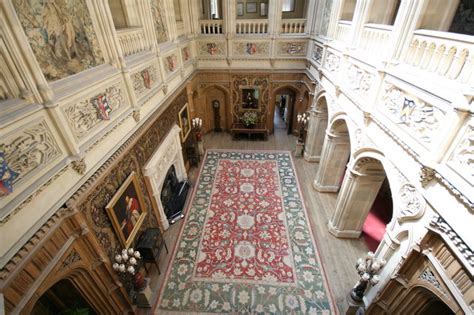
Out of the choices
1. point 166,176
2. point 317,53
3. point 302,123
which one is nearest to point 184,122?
point 166,176

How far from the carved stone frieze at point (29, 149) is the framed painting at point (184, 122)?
549 centimetres

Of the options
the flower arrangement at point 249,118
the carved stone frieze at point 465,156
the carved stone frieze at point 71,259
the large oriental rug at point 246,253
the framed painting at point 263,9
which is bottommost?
the large oriental rug at point 246,253

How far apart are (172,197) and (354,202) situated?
5441 millimetres

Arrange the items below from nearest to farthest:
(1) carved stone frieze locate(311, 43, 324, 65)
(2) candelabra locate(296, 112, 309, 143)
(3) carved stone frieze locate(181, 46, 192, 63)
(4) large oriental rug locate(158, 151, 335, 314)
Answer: (4) large oriental rug locate(158, 151, 335, 314) → (1) carved stone frieze locate(311, 43, 324, 65) → (3) carved stone frieze locate(181, 46, 192, 63) → (2) candelabra locate(296, 112, 309, 143)

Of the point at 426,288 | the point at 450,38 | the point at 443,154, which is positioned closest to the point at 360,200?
the point at 426,288

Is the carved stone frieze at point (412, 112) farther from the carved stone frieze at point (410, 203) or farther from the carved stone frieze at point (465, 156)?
the carved stone frieze at point (410, 203)

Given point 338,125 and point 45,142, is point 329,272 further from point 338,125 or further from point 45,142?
point 45,142

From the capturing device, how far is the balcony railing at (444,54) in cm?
285

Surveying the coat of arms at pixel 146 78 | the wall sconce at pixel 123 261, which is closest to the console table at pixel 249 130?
the coat of arms at pixel 146 78

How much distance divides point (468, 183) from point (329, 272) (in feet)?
13.6

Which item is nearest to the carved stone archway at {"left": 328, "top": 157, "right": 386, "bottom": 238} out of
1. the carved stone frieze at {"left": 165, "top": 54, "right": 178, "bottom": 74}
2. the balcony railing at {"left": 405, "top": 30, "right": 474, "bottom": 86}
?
the balcony railing at {"left": 405, "top": 30, "right": 474, "bottom": 86}

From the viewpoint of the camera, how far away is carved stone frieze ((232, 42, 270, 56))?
32.9 feet

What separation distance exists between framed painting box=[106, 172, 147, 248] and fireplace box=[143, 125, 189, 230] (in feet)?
1.87

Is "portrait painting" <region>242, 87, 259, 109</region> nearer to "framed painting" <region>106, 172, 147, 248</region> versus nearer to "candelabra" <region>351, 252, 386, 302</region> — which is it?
"framed painting" <region>106, 172, 147, 248</region>
